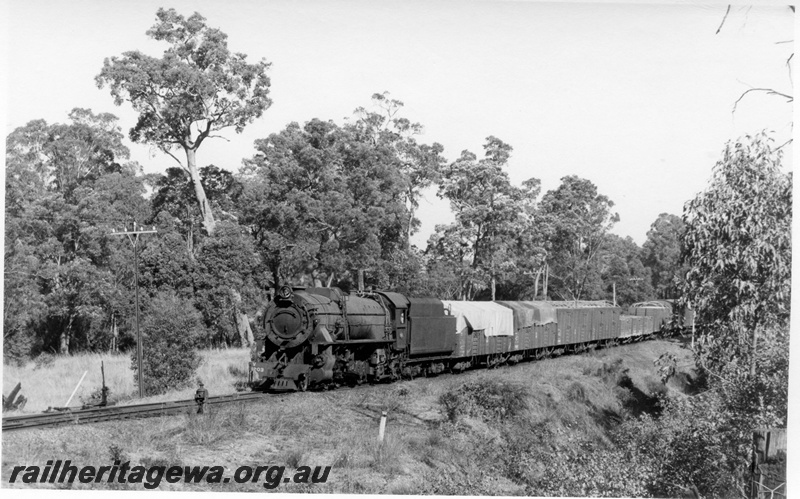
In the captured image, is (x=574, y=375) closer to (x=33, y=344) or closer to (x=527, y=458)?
(x=527, y=458)

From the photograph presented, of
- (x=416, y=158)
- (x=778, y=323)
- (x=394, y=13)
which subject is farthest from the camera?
(x=416, y=158)

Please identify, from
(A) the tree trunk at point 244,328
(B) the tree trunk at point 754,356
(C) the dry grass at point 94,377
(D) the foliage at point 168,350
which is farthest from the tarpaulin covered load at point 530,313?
(B) the tree trunk at point 754,356

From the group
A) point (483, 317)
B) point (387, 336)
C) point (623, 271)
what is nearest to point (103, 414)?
point (387, 336)

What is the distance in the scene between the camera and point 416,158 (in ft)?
115

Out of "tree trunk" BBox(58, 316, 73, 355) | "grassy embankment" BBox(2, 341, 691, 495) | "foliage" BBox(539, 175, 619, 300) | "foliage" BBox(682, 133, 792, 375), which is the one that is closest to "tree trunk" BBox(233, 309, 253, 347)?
"tree trunk" BBox(58, 316, 73, 355)

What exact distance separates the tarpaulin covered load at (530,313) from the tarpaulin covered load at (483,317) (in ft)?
1.73

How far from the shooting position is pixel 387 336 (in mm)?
22172

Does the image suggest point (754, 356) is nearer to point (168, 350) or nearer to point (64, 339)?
point (168, 350)

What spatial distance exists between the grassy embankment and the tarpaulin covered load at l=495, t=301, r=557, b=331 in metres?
6.70

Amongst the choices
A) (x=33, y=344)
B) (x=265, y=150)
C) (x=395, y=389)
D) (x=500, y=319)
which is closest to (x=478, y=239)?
(x=500, y=319)

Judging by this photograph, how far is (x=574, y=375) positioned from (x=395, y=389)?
9.30 metres

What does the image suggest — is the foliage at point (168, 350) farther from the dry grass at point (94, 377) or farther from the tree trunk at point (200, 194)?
the tree trunk at point (200, 194)

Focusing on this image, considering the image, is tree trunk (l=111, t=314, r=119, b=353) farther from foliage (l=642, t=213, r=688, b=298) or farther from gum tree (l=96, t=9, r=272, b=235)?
foliage (l=642, t=213, r=688, b=298)

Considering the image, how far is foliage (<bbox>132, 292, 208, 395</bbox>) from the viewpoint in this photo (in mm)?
23734
